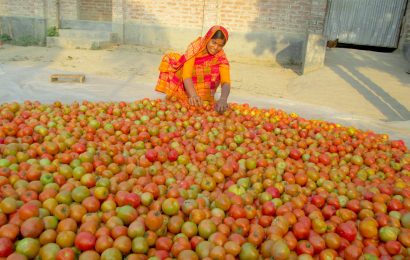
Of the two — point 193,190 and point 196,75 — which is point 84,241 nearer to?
point 193,190

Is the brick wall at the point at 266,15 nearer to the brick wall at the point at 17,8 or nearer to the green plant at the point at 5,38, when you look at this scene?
the brick wall at the point at 17,8

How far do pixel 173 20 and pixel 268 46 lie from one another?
4013 millimetres

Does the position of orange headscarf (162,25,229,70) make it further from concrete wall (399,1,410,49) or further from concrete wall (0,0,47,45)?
concrete wall (0,0,47,45)

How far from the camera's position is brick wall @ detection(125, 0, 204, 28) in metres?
13.1

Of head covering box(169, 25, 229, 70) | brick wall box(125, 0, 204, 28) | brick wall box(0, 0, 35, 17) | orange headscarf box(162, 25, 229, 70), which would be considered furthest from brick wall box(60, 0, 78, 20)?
head covering box(169, 25, 229, 70)

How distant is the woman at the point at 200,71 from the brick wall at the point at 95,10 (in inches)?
463

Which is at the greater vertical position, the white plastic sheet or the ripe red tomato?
the white plastic sheet

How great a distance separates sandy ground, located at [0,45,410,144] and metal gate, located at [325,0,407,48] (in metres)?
0.81

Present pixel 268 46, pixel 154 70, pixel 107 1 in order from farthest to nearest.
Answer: pixel 107 1 < pixel 268 46 < pixel 154 70

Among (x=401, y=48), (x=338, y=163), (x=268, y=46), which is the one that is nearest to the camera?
(x=338, y=163)

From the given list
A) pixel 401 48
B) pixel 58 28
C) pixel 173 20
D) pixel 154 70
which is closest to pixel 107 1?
pixel 58 28

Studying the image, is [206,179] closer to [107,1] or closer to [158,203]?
[158,203]

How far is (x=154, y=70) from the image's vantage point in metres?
10.4

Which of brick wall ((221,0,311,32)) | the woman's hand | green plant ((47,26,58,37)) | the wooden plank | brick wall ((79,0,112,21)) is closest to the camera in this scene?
the woman's hand
